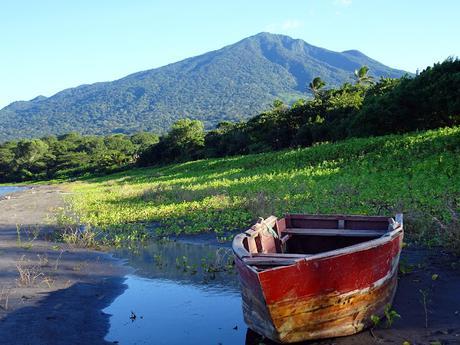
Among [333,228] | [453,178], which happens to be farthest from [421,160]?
[333,228]

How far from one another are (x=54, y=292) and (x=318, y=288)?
5.99 m

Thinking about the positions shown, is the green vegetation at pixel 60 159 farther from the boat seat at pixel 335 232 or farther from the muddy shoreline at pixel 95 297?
the boat seat at pixel 335 232

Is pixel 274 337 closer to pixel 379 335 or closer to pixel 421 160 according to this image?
pixel 379 335

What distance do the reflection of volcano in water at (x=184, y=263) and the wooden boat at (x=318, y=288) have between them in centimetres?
321

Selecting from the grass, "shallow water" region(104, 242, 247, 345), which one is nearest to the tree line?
A: the grass

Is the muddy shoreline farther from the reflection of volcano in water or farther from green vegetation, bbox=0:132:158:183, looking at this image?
green vegetation, bbox=0:132:158:183

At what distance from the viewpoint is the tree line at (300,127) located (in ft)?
105

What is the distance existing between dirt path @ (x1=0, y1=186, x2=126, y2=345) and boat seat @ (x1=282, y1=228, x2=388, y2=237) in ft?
13.1

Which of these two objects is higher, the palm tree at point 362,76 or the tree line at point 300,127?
the palm tree at point 362,76

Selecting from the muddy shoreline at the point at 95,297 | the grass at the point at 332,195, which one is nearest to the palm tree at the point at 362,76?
the grass at the point at 332,195

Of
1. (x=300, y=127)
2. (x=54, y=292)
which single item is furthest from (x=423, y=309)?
(x=300, y=127)

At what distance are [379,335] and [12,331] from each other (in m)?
5.62

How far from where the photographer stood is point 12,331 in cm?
757

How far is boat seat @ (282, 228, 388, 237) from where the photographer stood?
29.2 ft
